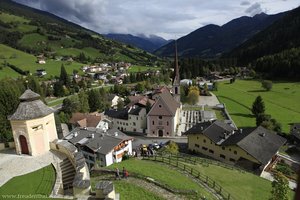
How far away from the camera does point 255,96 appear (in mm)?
93500

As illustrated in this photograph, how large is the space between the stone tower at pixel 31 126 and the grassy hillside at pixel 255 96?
4851 cm

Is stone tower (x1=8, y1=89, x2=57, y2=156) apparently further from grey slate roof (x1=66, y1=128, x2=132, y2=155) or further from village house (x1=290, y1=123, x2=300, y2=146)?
village house (x1=290, y1=123, x2=300, y2=146)

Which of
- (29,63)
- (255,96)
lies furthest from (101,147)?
(29,63)

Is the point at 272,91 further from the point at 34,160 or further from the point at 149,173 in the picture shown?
the point at 34,160

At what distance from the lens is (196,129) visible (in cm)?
4647

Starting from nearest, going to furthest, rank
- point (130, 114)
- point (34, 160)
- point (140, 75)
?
1. point (34, 160)
2. point (130, 114)
3. point (140, 75)

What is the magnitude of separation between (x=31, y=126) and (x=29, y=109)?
68.9 inches

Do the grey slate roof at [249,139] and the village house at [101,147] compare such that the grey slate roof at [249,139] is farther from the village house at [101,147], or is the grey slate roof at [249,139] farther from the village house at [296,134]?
the village house at [101,147]

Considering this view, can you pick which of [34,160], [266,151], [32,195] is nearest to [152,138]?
[266,151]

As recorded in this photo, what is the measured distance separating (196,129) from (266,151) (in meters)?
12.5

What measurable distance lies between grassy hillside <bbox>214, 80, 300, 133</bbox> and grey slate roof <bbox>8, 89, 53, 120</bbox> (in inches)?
1924

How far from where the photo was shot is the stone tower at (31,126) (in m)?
23.9

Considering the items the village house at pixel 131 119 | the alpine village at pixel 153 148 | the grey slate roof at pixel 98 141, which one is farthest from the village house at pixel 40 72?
the grey slate roof at pixel 98 141

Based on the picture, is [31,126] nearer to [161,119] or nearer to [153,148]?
[153,148]
